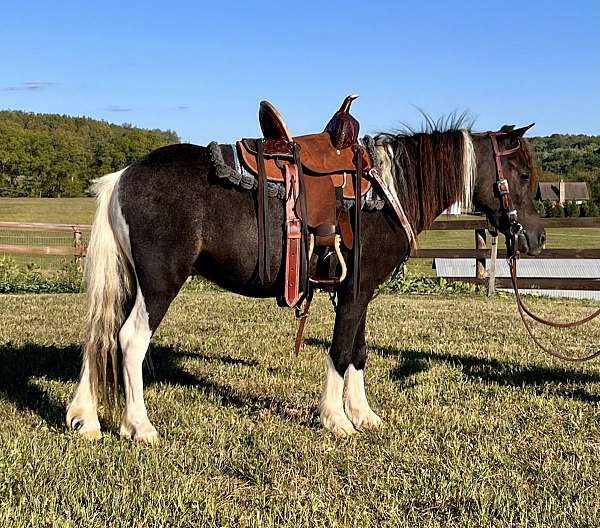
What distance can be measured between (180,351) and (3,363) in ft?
5.59

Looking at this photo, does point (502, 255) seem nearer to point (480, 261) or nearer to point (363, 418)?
point (480, 261)

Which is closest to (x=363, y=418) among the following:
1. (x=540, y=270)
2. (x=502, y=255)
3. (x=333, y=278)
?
(x=333, y=278)

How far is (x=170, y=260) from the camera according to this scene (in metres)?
4.04

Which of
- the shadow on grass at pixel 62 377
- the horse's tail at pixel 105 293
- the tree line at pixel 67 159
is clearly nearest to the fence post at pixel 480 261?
the shadow on grass at pixel 62 377

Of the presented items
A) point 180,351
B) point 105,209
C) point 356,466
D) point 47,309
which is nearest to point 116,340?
point 105,209

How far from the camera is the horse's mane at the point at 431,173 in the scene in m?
4.53

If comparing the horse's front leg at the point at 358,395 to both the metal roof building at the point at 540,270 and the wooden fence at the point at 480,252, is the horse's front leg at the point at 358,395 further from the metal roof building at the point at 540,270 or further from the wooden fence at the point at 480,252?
the metal roof building at the point at 540,270

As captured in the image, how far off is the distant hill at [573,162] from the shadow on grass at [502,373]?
39.2 meters

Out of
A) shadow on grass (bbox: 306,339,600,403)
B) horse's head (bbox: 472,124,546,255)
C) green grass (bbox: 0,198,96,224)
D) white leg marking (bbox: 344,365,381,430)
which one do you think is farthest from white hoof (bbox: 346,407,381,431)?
green grass (bbox: 0,198,96,224)

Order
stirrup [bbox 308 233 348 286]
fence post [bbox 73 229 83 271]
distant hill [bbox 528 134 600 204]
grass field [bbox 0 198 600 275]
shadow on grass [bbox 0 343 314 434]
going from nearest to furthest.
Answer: stirrup [bbox 308 233 348 286]
shadow on grass [bbox 0 343 314 434]
fence post [bbox 73 229 83 271]
grass field [bbox 0 198 600 275]
distant hill [bbox 528 134 600 204]

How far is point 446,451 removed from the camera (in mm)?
3932

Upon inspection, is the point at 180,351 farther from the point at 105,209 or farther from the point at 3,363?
the point at 105,209

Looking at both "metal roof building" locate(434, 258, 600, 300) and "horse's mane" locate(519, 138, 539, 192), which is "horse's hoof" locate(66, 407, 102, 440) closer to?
"horse's mane" locate(519, 138, 539, 192)

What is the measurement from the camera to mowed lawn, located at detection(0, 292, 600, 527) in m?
3.09
